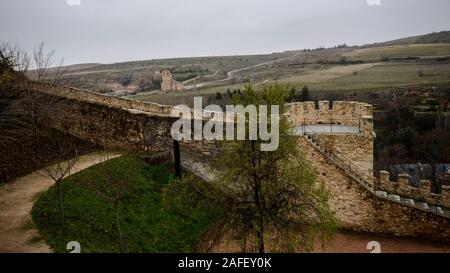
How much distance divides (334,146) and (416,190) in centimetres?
339

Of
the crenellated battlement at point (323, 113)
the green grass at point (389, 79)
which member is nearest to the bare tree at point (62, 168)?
the crenellated battlement at point (323, 113)

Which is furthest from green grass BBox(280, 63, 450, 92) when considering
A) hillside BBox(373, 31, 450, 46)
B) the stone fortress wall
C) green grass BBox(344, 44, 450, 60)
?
the stone fortress wall

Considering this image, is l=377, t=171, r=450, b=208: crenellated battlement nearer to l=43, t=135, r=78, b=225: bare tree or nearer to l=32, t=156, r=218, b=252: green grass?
l=32, t=156, r=218, b=252: green grass

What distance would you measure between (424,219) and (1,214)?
13.8 metres

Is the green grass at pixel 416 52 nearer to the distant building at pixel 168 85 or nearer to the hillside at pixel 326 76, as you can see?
the hillside at pixel 326 76

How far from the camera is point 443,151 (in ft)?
123

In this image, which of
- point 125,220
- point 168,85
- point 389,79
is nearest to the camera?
point 125,220

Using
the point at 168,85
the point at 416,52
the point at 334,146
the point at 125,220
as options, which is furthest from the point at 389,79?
the point at 125,220

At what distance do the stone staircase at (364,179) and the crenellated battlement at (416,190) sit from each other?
0.58 feet

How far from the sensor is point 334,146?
16016 millimetres

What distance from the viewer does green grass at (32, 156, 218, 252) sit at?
1080 cm

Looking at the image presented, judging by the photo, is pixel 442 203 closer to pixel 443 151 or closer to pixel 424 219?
pixel 424 219

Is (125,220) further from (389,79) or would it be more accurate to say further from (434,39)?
(434,39)
